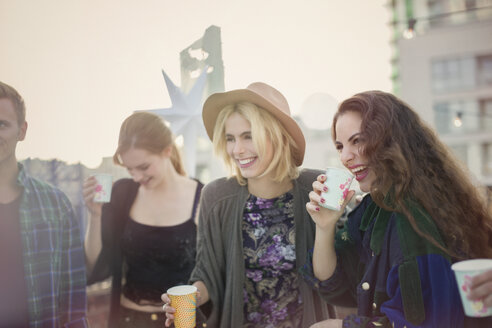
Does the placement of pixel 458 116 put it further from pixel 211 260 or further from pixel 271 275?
pixel 211 260

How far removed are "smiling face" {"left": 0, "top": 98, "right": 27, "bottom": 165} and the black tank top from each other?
0.67m

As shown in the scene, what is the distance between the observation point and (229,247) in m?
1.73

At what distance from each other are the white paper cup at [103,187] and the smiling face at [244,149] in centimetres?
62

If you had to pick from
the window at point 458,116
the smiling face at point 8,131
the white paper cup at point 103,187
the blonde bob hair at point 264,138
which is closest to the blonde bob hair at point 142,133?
the white paper cup at point 103,187

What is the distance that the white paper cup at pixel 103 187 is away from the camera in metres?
1.68

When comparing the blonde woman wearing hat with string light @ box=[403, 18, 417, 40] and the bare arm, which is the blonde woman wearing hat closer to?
the bare arm

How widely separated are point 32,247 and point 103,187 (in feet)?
1.41

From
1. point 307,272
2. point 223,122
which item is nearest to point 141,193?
point 223,122

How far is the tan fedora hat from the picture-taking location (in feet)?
5.50

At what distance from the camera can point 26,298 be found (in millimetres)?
1602

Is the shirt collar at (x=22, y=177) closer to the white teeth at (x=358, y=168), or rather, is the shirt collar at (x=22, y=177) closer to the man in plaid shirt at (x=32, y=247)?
the man in plaid shirt at (x=32, y=247)

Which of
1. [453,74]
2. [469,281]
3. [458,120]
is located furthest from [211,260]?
[458,120]

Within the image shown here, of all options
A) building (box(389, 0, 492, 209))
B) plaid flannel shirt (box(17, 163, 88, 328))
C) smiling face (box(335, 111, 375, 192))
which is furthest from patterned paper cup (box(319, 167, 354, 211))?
plaid flannel shirt (box(17, 163, 88, 328))

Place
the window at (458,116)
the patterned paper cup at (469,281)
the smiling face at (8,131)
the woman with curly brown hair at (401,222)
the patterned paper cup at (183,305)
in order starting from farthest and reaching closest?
1. the window at (458,116)
2. the smiling face at (8,131)
3. the patterned paper cup at (183,305)
4. the woman with curly brown hair at (401,222)
5. the patterned paper cup at (469,281)
